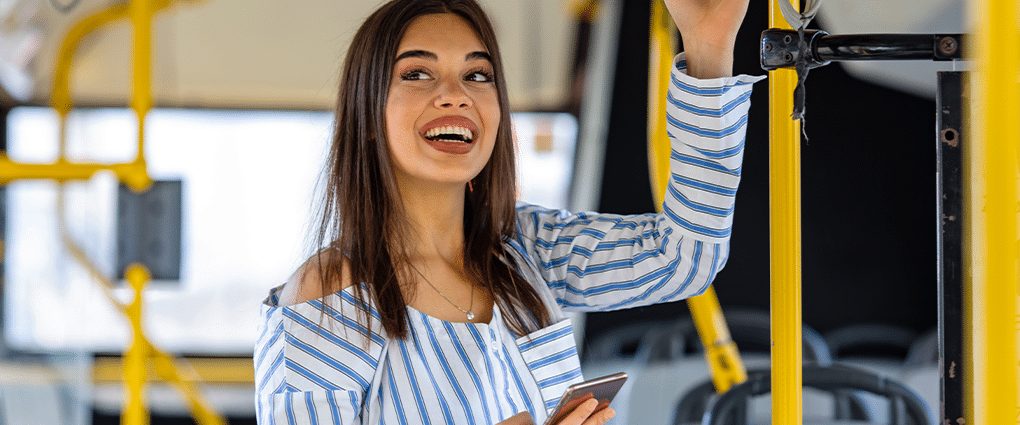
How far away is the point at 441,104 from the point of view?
2.86 feet

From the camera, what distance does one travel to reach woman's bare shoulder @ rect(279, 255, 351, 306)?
0.85 meters

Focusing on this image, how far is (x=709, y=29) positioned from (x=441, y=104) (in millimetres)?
268

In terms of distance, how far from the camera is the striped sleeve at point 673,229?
79 cm

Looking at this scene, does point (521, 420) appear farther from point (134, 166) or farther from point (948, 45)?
point (134, 166)

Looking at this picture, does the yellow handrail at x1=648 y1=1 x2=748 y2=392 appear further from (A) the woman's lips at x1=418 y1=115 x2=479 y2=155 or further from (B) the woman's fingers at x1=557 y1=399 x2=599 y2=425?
(B) the woman's fingers at x1=557 y1=399 x2=599 y2=425

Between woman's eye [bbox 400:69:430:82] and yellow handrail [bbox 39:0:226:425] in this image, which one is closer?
woman's eye [bbox 400:69:430:82]

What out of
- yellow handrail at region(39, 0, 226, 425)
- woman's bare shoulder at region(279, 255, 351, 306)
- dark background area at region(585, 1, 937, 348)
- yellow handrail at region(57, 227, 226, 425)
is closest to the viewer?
woman's bare shoulder at region(279, 255, 351, 306)

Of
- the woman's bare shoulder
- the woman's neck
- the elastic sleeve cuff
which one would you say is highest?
the elastic sleeve cuff

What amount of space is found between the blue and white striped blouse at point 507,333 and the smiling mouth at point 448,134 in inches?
6.6

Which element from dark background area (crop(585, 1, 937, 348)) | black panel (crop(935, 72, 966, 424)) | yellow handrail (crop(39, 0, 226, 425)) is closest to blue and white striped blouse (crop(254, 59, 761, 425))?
black panel (crop(935, 72, 966, 424))

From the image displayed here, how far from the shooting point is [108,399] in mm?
3357

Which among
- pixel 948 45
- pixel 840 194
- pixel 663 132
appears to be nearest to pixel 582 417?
pixel 948 45

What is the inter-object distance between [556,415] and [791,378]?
0.20 metres

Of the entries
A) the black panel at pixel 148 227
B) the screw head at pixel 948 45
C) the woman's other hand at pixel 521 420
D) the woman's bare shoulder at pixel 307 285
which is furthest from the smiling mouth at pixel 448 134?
the black panel at pixel 148 227
